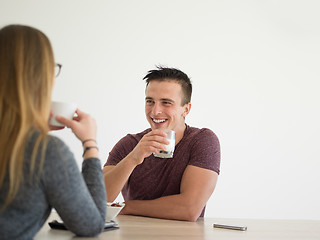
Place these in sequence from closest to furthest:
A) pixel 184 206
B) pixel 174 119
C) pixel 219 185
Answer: pixel 184 206 < pixel 174 119 < pixel 219 185

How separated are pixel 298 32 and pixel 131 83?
1.93 m

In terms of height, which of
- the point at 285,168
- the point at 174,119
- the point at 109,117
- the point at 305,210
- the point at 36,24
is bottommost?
the point at 305,210

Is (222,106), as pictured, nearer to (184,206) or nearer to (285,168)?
(285,168)

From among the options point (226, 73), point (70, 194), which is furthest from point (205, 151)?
point (226, 73)

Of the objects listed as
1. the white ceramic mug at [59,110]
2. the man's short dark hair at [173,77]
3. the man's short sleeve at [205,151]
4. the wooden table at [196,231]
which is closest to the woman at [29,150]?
the white ceramic mug at [59,110]

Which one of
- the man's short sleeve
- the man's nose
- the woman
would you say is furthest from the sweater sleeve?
the man's nose

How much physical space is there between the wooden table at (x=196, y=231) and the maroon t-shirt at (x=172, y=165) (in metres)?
0.37

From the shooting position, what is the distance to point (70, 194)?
95 centimetres

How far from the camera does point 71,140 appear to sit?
4051mm

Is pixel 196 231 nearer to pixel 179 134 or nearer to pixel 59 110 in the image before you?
pixel 59 110

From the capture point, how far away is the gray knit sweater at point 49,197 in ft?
2.98

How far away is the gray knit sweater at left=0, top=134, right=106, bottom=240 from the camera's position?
35.8 inches

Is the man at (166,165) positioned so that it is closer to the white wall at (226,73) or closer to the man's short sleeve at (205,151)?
the man's short sleeve at (205,151)

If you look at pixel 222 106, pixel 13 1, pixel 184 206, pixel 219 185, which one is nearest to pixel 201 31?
pixel 222 106
